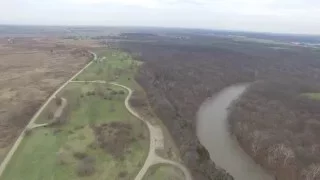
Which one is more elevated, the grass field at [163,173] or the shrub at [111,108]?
the shrub at [111,108]

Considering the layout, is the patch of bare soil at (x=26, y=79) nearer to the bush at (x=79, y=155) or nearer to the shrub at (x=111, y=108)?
the bush at (x=79, y=155)

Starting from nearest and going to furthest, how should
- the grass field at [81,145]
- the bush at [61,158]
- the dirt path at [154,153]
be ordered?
the grass field at [81,145] < the dirt path at [154,153] < the bush at [61,158]

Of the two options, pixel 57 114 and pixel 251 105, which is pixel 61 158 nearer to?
pixel 57 114

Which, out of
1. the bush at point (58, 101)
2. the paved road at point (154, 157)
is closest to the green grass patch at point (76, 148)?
the paved road at point (154, 157)

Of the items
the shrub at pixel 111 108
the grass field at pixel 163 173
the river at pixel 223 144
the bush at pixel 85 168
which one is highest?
the shrub at pixel 111 108

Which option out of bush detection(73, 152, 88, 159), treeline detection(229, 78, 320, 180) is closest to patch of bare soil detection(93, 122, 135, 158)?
bush detection(73, 152, 88, 159)

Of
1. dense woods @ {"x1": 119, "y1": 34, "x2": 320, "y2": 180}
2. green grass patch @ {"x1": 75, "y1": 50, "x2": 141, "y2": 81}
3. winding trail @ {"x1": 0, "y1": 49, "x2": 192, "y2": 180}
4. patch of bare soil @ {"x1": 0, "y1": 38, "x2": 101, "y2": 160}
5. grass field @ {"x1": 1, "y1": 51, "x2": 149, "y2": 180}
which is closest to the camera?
grass field @ {"x1": 1, "y1": 51, "x2": 149, "y2": 180}

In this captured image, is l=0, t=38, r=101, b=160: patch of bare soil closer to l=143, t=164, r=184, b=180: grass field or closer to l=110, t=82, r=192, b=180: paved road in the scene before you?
l=110, t=82, r=192, b=180: paved road
